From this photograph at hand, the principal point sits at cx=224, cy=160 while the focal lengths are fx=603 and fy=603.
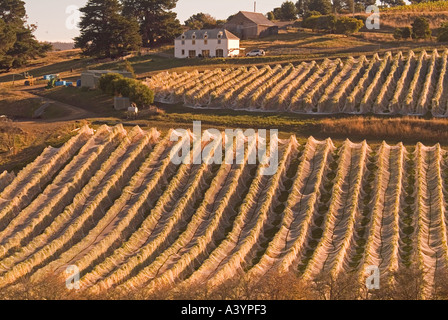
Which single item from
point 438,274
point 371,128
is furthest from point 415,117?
point 438,274

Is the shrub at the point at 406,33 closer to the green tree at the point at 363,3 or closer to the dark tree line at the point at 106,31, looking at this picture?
the dark tree line at the point at 106,31

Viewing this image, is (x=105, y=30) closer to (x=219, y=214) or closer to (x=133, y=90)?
(x=133, y=90)

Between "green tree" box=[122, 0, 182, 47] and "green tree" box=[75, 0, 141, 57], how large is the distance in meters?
10.2

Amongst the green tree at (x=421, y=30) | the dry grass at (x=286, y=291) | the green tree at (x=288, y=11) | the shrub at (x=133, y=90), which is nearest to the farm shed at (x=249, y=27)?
the green tree at (x=421, y=30)

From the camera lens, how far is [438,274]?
2208 centimetres

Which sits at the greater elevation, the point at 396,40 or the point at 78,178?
the point at 396,40

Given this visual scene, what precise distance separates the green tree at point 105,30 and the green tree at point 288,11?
174 feet

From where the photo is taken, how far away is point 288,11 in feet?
424

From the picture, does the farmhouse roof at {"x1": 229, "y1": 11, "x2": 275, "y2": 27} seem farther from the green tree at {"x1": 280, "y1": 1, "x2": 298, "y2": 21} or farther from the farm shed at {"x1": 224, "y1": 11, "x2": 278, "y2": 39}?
the green tree at {"x1": 280, "y1": 1, "x2": 298, "y2": 21}

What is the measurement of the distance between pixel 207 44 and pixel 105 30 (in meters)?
14.0

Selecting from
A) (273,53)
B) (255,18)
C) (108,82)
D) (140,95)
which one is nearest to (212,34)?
(273,53)

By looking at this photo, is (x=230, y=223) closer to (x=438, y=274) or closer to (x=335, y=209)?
(x=335, y=209)

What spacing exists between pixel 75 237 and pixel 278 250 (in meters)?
9.64
